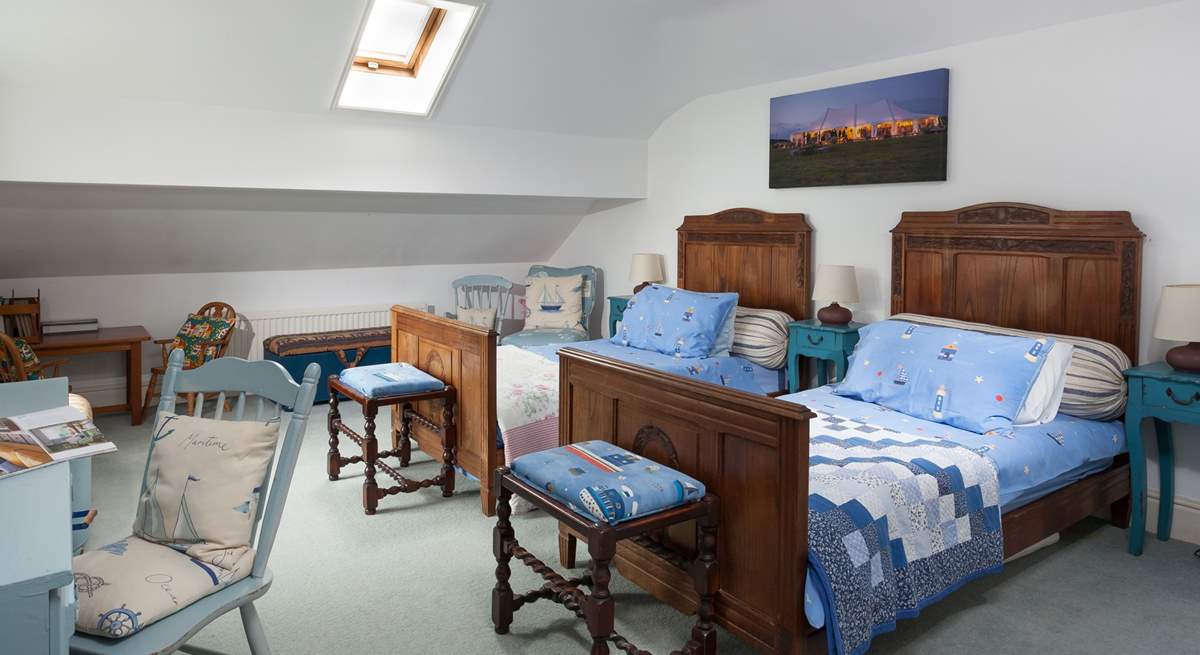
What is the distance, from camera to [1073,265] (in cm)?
356

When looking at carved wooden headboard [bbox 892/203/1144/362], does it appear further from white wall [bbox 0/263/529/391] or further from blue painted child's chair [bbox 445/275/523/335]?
white wall [bbox 0/263/529/391]

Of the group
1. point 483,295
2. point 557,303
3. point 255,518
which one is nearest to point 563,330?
point 557,303

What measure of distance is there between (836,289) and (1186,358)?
5.14ft

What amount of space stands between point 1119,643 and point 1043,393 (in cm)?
96

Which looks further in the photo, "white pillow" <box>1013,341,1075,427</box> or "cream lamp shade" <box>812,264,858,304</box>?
"cream lamp shade" <box>812,264,858,304</box>

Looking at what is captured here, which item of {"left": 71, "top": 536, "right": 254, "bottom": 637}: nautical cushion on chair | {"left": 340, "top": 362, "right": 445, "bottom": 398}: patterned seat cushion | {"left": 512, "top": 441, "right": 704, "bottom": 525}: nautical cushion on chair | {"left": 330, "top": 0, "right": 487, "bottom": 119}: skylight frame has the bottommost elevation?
{"left": 71, "top": 536, "right": 254, "bottom": 637}: nautical cushion on chair

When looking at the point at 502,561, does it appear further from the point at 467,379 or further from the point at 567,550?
the point at 467,379

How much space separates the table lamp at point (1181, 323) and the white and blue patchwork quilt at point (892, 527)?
3.09 ft

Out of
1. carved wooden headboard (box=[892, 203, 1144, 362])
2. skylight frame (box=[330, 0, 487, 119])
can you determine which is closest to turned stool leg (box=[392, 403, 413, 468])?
skylight frame (box=[330, 0, 487, 119])

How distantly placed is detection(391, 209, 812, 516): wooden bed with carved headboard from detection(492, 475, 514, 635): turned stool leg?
0.98 meters

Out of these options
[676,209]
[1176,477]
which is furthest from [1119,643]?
[676,209]

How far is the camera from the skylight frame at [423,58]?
3.94m

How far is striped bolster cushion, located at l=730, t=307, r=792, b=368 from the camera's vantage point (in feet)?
15.3

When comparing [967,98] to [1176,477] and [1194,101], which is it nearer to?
[1194,101]
